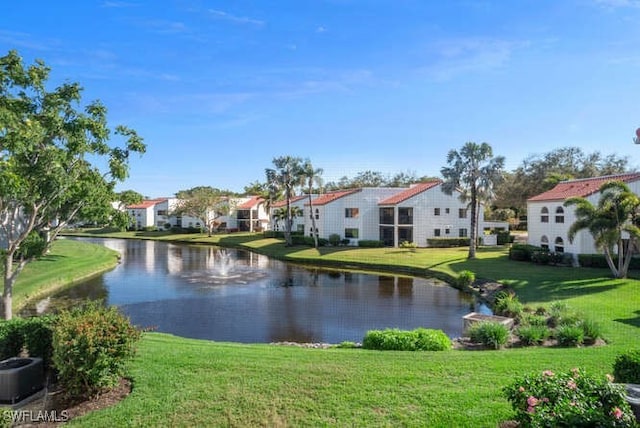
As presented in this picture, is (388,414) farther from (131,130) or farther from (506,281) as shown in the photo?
(506,281)

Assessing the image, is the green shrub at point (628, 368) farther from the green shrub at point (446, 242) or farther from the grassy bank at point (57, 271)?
the green shrub at point (446, 242)

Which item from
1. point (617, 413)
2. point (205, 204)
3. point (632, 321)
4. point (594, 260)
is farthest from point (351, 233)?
point (617, 413)

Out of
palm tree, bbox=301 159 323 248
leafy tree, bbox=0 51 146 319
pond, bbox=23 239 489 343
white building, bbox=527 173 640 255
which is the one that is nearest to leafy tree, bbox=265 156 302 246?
palm tree, bbox=301 159 323 248

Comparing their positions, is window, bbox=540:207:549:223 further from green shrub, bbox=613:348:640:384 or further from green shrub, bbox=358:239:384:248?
green shrub, bbox=613:348:640:384

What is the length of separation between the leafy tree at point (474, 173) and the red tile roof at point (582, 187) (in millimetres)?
3258

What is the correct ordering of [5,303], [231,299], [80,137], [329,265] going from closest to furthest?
[80,137] < [5,303] < [231,299] < [329,265]

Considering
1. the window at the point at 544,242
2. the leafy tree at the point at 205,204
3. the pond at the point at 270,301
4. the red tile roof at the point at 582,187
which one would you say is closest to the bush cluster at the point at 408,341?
the pond at the point at 270,301

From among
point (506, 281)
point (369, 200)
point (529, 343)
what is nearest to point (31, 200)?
point (529, 343)

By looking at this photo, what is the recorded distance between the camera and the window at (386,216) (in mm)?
39688

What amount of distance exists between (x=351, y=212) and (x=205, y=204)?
25.7m

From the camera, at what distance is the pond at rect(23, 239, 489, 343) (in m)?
14.4

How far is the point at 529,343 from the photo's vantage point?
33.1 feet

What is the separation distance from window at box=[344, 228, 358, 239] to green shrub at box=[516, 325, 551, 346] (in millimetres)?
30626

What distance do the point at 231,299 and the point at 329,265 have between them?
1341 centimetres
